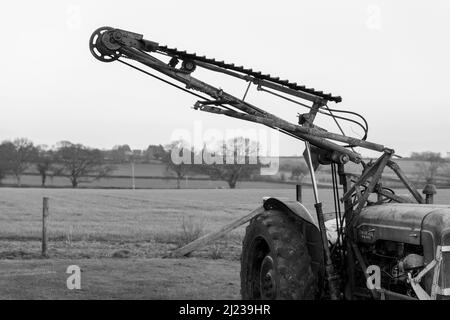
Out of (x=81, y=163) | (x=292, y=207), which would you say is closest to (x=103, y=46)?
(x=292, y=207)

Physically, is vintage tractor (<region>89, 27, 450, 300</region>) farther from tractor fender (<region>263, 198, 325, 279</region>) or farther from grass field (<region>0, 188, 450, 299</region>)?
grass field (<region>0, 188, 450, 299</region>)

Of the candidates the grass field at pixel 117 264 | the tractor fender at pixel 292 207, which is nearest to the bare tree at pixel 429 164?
the grass field at pixel 117 264

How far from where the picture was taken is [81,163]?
208 ft

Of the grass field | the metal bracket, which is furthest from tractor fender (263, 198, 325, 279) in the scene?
the grass field

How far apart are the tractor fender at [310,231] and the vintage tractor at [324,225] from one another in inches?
0.4

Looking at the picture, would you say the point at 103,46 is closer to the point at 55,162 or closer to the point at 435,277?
the point at 435,277

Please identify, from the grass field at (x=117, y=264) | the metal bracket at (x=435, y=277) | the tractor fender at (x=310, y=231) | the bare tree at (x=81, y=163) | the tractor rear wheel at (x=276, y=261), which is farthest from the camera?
the bare tree at (x=81, y=163)

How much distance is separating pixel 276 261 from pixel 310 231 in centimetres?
53

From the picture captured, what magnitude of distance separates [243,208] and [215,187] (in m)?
24.2

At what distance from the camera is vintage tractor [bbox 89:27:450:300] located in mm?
5375

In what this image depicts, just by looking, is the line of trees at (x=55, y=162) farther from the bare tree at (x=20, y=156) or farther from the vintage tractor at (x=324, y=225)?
the vintage tractor at (x=324, y=225)

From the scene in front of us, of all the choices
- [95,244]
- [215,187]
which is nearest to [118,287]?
[95,244]

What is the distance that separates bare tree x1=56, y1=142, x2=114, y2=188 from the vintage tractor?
56.6m

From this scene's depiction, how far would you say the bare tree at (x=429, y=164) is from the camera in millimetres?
33359
